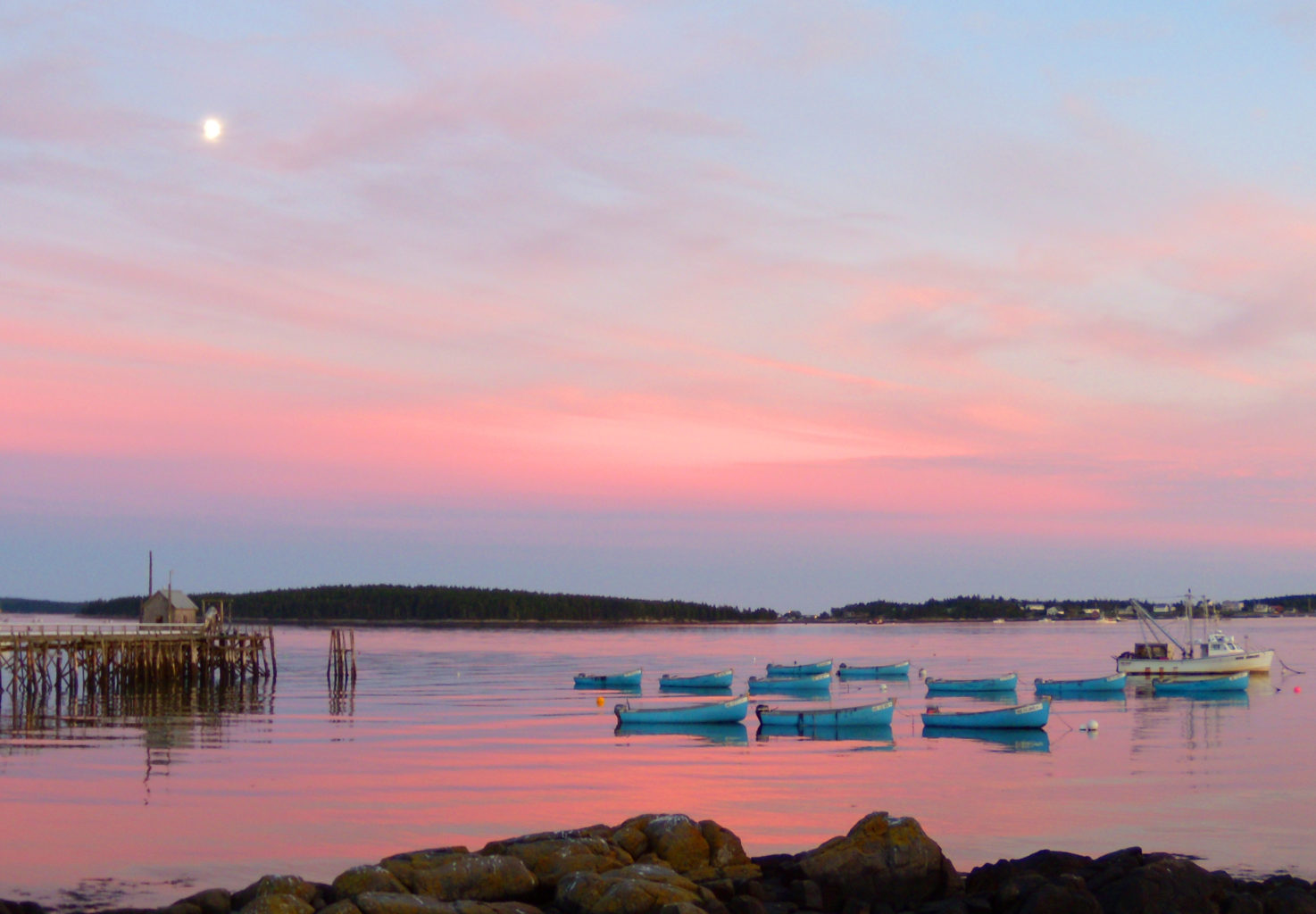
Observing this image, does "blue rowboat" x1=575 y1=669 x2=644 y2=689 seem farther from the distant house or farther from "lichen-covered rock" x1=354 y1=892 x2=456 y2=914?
"lichen-covered rock" x1=354 y1=892 x2=456 y2=914

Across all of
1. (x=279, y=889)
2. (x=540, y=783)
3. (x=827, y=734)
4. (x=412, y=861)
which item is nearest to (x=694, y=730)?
(x=827, y=734)

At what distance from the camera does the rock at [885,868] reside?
66.1ft

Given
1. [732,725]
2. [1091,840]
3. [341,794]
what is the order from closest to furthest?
[1091,840], [341,794], [732,725]

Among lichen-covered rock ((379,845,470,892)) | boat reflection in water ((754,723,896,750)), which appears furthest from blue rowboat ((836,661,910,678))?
lichen-covered rock ((379,845,470,892))

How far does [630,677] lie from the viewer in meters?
81.2

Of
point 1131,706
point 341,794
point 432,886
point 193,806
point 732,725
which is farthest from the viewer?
point 1131,706

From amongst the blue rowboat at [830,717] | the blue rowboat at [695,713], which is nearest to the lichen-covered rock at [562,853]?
the blue rowboat at [830,717]

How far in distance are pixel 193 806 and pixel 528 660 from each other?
3190 inches

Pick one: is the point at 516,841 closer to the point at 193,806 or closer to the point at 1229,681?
the point at 193,806

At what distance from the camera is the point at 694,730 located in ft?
176

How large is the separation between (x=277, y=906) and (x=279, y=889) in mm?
973

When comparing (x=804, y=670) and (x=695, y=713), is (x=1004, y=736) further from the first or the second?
(x=804, y=670)

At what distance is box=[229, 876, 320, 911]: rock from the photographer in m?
18.2

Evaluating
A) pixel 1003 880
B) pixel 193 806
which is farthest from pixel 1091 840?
pixel 193 806
